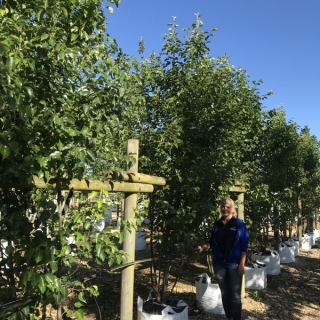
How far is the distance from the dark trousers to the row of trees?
533 mm

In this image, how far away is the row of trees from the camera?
185cm

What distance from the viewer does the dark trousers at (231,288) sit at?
152 inches

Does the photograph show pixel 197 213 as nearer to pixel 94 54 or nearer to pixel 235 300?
pixel 235 300

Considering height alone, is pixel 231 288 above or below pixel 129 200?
below

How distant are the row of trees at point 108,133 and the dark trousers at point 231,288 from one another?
533 millimetres

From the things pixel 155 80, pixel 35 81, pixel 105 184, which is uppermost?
pixel 155 80

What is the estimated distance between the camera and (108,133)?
236 centimetres

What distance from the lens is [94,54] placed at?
7.57ft

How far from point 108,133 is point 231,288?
2.51m

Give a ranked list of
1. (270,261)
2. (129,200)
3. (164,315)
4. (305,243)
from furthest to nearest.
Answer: (305,243)
(270,261)
(164,315)
(129,200)

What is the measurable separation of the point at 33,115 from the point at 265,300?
5009 millimetres

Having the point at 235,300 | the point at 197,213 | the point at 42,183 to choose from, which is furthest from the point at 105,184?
the point at 235,300

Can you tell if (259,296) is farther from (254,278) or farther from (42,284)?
(42,284)

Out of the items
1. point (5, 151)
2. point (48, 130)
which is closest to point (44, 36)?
point (48, 130)
